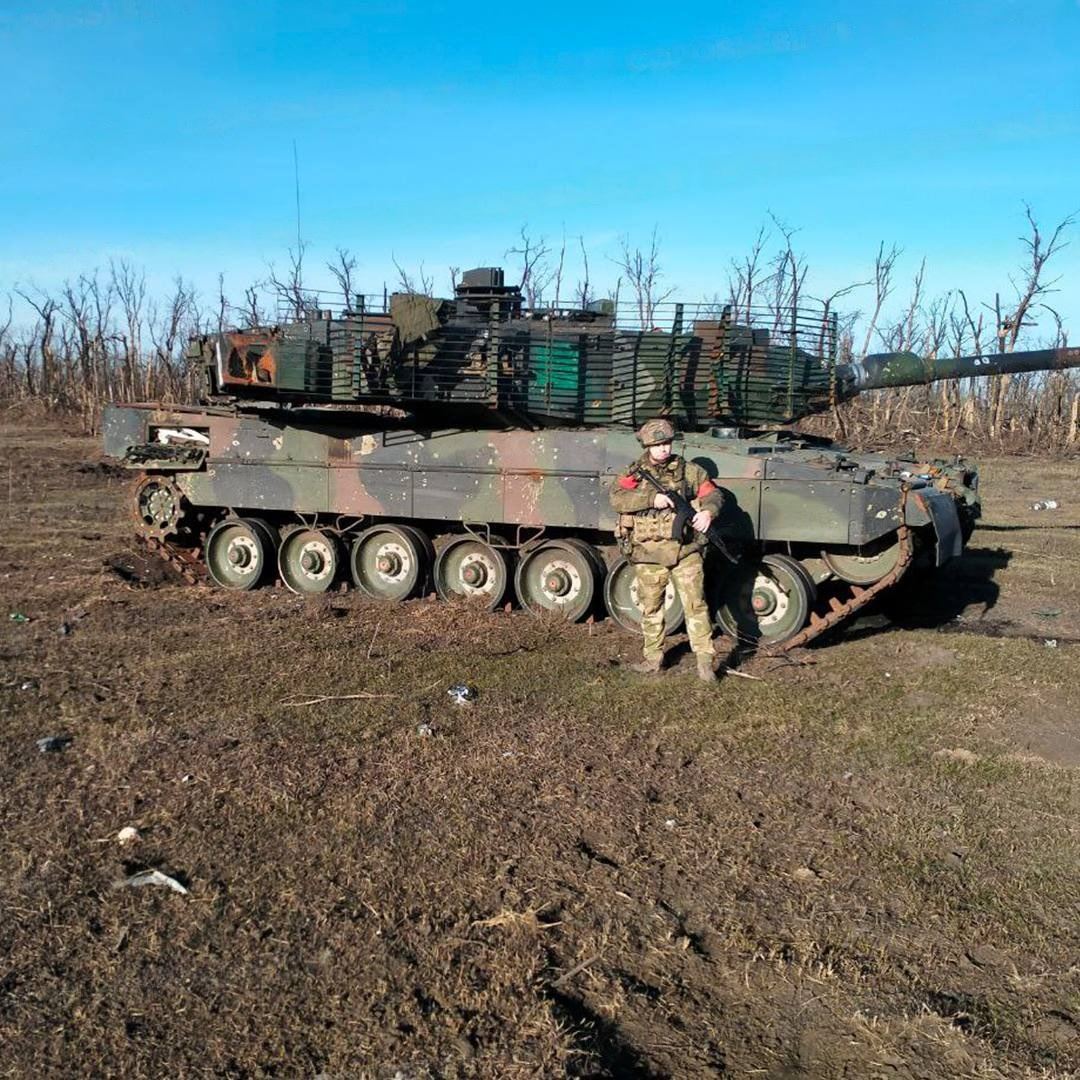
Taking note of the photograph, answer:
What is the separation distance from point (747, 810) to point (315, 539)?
6.79 meters

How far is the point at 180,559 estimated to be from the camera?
38.5 ft

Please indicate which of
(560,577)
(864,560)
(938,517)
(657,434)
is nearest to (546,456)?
(560,577)

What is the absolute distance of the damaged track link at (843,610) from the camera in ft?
27.6

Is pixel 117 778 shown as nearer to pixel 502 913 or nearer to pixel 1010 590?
pixel 502 913

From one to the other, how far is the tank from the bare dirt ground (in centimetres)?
101

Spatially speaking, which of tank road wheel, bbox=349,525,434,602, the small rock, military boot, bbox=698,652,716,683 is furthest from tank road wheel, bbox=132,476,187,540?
the small rock

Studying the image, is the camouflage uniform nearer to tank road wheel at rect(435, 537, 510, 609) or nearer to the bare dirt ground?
the bare dirt ground

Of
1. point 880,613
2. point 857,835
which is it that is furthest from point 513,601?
point 857,835

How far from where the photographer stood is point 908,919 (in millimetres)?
4199

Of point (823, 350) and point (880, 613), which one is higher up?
point (823, 350)

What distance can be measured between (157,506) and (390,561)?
293cm

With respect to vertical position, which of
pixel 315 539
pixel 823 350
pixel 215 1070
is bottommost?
pixel 215 1070

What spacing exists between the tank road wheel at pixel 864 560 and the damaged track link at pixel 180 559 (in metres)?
6.84

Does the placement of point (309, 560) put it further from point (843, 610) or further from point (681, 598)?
point (843, 610)
